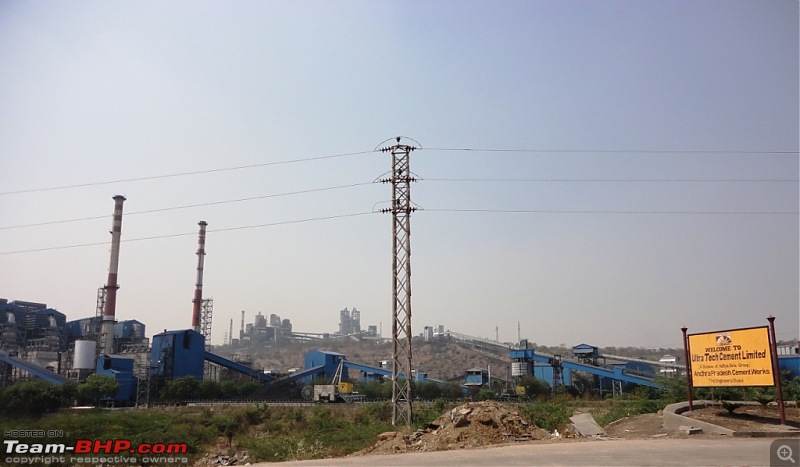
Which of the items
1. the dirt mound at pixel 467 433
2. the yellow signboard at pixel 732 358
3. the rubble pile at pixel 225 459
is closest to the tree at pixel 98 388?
the rubble pile at pixel 225 459

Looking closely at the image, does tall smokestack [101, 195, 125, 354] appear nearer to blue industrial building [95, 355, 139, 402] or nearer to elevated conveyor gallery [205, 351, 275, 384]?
blue industrial building [95, 355, 139, 402]

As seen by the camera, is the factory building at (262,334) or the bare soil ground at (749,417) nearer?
the bare soil ground at (749,417)

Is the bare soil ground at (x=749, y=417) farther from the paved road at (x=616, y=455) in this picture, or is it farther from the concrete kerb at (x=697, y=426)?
the paved road at (x=616, y=455)

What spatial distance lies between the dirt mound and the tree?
45827mm

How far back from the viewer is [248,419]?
35.2 metres

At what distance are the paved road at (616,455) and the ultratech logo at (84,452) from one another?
20.8 ft

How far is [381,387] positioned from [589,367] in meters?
25.6

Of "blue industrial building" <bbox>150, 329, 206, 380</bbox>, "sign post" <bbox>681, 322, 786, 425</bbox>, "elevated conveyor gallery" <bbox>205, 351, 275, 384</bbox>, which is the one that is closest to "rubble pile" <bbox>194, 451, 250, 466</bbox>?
→ "sign post" <bbox>681, 322, 786, 425</bbox>

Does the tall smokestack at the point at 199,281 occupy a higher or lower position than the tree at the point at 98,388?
higher

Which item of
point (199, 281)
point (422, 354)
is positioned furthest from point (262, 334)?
point (199, 281)

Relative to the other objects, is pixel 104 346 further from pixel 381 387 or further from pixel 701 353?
pixel 701 353

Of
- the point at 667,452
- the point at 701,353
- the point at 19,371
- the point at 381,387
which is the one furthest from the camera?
the point at 381,387

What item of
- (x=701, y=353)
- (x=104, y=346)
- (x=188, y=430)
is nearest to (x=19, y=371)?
(x=104, y=346)

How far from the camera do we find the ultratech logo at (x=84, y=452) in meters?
16.1
